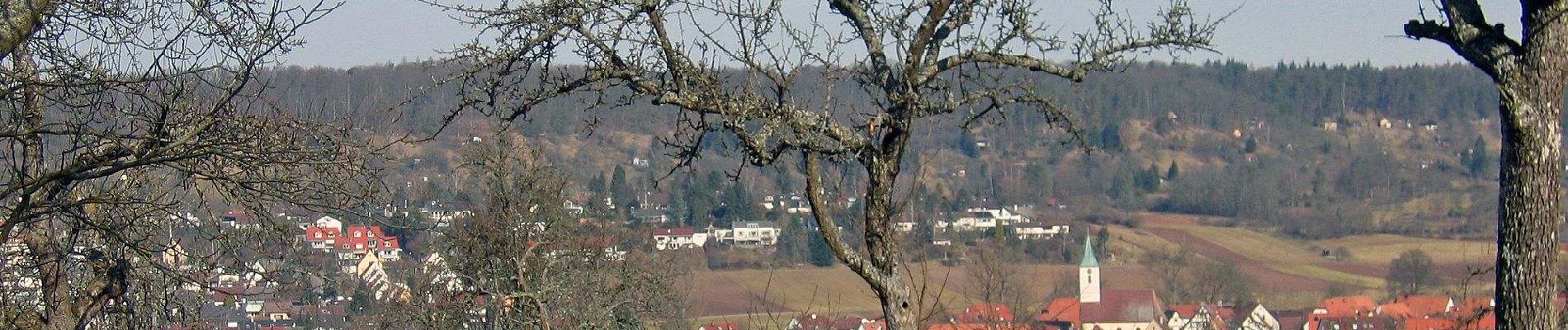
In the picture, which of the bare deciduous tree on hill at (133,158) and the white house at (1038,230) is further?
A: the white house at (1038,230)

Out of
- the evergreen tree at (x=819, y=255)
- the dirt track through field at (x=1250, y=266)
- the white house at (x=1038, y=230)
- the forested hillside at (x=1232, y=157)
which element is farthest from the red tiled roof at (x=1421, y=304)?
the white house at (x=1038, y=230)

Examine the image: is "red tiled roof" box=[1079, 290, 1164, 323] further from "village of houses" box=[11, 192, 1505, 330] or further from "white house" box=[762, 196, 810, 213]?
"white house" box=[762, 196, 810, 213]

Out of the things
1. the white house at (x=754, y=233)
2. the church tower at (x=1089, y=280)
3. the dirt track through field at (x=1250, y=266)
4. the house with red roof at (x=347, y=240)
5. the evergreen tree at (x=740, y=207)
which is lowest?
the dirt track through field at (x=1250, y=266)

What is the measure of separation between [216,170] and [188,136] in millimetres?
720

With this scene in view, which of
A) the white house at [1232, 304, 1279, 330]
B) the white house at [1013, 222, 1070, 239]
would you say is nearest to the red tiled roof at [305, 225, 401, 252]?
the white house at [1232, 304, 1279, 330]

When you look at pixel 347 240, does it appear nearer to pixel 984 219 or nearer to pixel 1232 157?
pixel 984 219

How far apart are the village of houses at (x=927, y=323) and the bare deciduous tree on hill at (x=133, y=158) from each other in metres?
0.25

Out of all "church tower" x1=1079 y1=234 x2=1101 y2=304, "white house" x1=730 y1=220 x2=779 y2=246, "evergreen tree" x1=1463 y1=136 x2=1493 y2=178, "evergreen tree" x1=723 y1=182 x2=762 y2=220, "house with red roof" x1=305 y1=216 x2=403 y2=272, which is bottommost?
"church tower" x1=1079 y1=234 x2=1101 y2=304

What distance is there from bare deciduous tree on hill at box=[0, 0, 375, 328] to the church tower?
30.4m

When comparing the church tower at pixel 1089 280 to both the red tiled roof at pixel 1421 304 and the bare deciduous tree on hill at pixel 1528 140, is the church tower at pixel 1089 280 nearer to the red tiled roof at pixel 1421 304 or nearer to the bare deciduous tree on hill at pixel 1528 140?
the red tiled roof at pixel 1421 304

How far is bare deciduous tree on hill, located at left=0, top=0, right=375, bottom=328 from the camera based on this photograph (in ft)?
19.3

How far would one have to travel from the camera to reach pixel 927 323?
667 centimetres

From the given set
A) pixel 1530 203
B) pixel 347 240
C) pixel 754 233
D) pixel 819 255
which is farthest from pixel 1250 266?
pixel 1530 203

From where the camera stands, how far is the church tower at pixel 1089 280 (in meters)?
39.7
